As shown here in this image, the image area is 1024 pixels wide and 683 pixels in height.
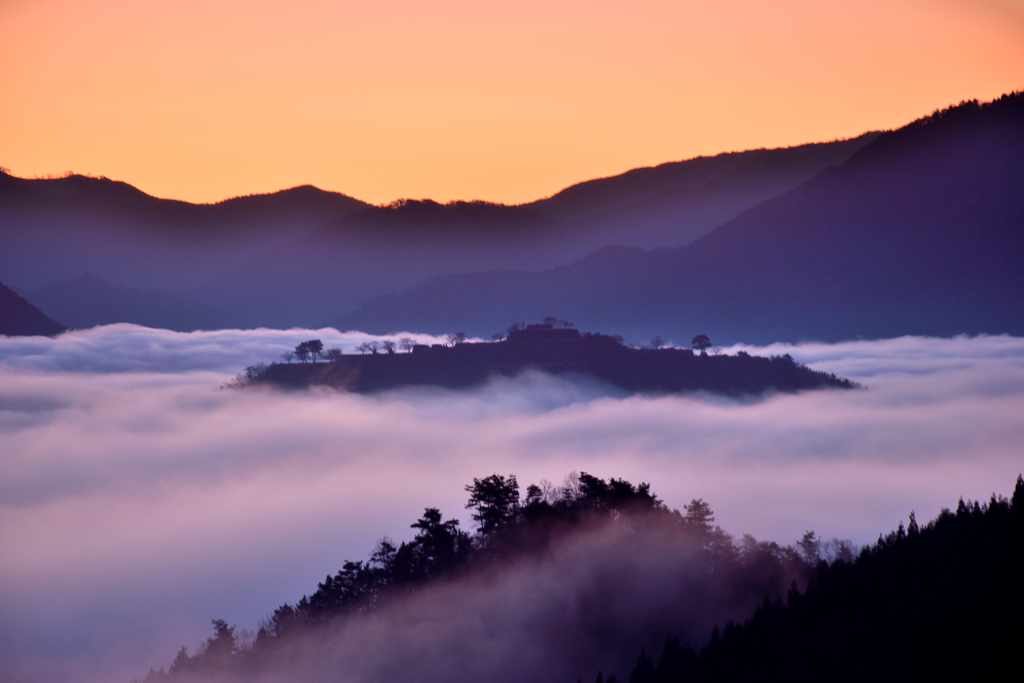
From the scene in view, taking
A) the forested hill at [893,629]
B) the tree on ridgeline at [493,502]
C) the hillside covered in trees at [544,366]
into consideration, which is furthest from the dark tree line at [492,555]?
the hillside covered in trees at [544,366]

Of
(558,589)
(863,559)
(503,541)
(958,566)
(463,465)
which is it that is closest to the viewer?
(958,566)

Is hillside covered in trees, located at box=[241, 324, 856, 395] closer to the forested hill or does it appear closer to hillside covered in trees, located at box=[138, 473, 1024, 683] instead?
hillside covered in trees, located at box=[138, 473, 1024, 683]

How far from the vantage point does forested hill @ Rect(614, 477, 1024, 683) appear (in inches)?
1797

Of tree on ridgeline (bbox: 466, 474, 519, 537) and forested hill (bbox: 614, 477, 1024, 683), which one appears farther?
tree on ridgeline (bbox: 466, 474, 519, 537)

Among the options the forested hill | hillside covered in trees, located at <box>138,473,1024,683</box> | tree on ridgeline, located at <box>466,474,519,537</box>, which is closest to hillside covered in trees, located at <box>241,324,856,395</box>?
hillside covered in trees, located at <box>138,473,1024,683</box>

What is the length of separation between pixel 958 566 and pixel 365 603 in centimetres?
4135

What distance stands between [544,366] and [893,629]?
125 m

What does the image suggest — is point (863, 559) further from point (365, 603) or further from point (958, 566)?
point (365, 603)

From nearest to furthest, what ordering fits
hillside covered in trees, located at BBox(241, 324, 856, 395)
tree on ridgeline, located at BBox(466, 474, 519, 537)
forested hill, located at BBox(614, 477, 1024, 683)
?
1. forested hill, located at BBox(614, 477, 1024, 683)
2. tree on ridgeline, located at BBox(466, 474, 519, 537)
3. hillside covered in trees, located at BBox(241, 324, 856, 395)

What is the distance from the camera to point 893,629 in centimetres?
4841

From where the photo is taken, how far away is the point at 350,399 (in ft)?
571

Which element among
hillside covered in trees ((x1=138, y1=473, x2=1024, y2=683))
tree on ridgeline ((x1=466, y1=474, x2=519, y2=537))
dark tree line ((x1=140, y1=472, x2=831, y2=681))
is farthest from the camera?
tree on ridgeline ((x1=466, y1=474, x2=519, y2=537))

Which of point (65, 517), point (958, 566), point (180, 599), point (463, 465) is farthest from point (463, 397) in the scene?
point (958, 566)

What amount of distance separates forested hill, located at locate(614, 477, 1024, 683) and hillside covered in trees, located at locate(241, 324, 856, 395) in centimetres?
11533
